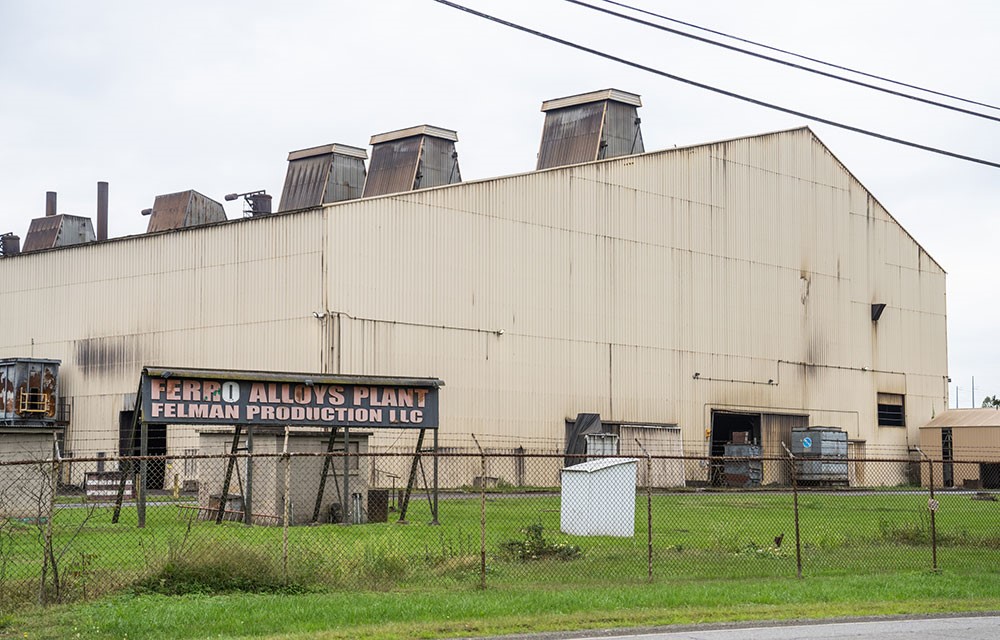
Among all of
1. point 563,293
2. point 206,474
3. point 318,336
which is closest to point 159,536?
point 206,474

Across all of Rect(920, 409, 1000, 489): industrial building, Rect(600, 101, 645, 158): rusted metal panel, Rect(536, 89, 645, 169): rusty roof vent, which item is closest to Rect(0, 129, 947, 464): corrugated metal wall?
Rect(920, 409, 1000, 489): industrial building

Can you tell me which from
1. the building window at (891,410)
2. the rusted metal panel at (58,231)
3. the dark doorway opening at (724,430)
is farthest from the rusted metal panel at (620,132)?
the rusted metal panel at (58,231)

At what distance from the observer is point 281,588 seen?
16.3 meters

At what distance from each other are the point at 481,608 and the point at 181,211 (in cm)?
4672

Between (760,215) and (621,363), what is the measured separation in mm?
11305

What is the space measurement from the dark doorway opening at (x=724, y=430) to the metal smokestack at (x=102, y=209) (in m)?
34.9

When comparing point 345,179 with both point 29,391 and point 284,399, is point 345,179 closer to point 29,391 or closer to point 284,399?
point 29,391

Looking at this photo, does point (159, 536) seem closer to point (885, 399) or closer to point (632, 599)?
point (632, 599)

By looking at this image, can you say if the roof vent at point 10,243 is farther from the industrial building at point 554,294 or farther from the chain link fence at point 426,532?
the chain link fence at point 426,532

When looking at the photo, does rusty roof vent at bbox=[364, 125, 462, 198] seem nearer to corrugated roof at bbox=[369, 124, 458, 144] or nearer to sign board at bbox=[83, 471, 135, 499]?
corrugated roof at bbox=[369, 124, 458, 144]

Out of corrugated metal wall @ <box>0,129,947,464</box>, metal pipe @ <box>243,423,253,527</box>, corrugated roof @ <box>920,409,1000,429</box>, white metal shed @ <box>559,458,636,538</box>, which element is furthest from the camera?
corrugated roof @ <box>920,409,1000,429</box>

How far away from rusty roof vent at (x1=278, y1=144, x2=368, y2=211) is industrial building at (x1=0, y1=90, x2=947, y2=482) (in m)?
0.13

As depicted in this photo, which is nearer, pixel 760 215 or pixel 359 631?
pixel 359 631

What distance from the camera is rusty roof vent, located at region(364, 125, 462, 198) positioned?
2112 inches
